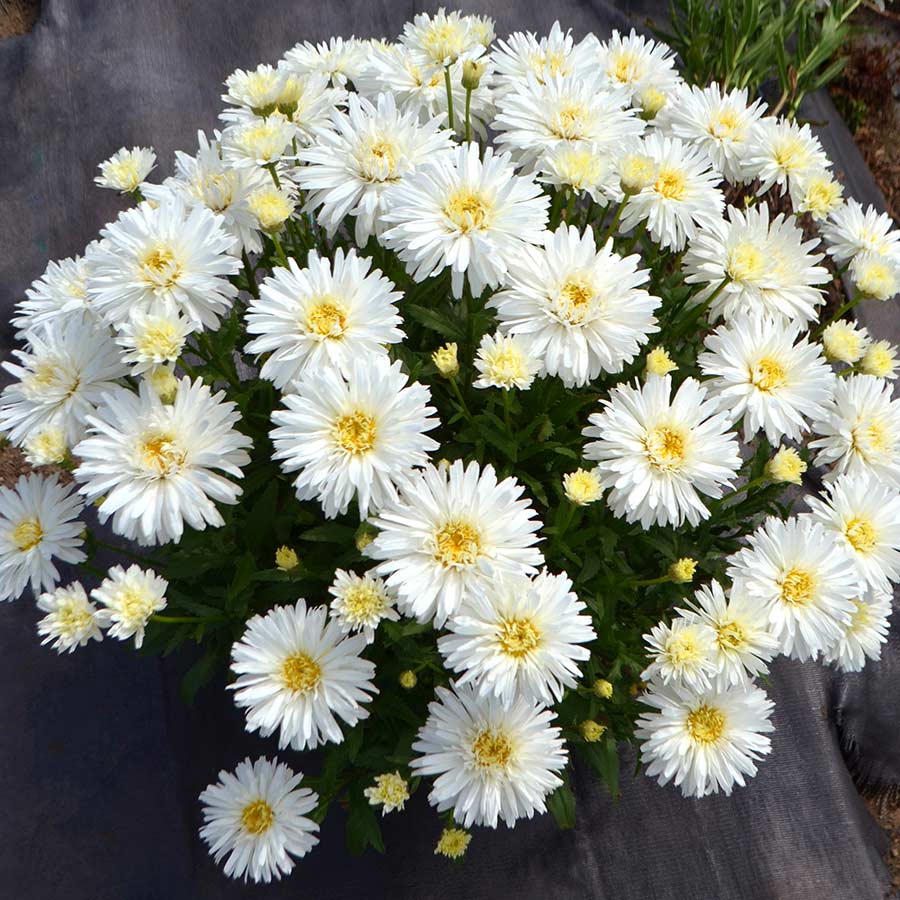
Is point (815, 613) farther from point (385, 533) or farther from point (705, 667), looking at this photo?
point (385, 533)

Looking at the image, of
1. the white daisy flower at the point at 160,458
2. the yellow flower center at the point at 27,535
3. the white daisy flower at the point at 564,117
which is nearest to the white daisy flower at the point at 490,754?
the white daisy flower at the point at 160,458

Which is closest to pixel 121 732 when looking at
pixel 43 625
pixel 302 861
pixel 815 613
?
pixel 302 861

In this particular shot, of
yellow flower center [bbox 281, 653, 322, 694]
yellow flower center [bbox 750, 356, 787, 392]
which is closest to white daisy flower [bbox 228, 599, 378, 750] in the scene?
yellow flower center [bbox 281, 653, 322, 694]

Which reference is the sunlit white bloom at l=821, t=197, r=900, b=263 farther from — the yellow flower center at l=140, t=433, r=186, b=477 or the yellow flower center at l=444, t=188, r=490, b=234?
the yellow flower center at l=140, t=433, r=186, b=477

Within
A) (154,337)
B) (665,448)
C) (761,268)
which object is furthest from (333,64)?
(665,448)

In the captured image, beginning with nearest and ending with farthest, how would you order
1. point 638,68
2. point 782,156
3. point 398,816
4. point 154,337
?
point 154,337
point 782,156
point 638,68
point 398,816

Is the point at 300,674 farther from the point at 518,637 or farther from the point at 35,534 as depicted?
the point at 35,534

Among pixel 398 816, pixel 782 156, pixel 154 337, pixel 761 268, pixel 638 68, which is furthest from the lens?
pixel 398 816
